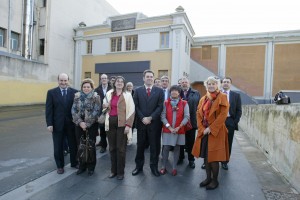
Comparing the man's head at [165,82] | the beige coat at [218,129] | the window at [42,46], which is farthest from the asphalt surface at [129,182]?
the window at [42,46]

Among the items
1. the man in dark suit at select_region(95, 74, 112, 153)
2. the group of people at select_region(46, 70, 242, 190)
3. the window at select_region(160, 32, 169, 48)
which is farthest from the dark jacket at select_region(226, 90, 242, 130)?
the window at select_region(160, 32, 169, 48)

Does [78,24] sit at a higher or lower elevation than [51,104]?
higher

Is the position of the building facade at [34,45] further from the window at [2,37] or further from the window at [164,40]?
the window at [164,40]

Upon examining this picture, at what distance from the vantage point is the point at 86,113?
4008mm

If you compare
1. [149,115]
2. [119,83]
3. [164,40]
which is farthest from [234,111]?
[164,40]

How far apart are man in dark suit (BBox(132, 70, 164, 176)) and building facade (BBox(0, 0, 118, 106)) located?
1532 centimetres

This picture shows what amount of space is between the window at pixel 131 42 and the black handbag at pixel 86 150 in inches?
668

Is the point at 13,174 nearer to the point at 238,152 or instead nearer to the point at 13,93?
the point at 238,152

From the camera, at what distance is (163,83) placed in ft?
17.5

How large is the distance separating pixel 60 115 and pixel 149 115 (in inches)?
67.1

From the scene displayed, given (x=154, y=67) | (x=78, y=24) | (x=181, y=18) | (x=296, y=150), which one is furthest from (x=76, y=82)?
(x=296, y=150)

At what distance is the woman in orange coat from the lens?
11.6 ft

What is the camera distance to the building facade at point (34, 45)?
1650cm

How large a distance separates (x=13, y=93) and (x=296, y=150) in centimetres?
1819
